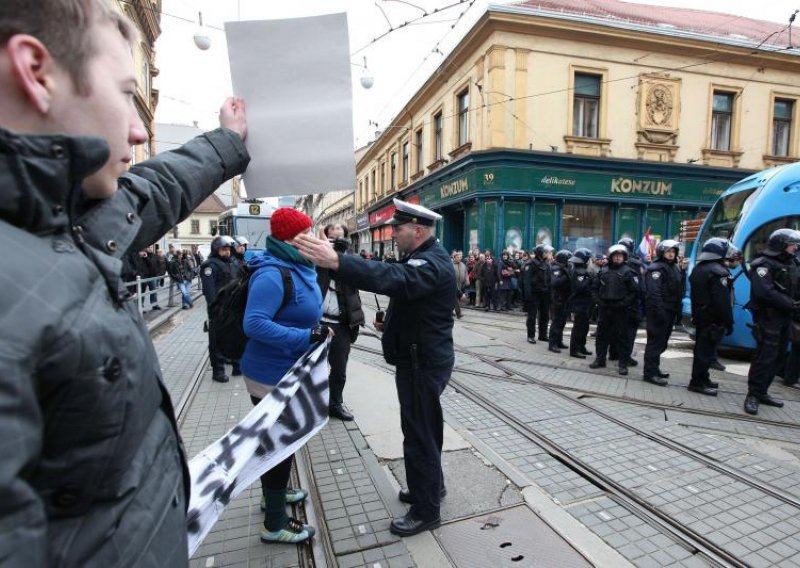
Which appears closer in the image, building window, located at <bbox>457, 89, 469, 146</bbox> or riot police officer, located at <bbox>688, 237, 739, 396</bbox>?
riot police officer, located at <bbox>688, 237, 739, 396</bbox>

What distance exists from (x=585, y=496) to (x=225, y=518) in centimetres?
266

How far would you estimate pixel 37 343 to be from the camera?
674 millimetres

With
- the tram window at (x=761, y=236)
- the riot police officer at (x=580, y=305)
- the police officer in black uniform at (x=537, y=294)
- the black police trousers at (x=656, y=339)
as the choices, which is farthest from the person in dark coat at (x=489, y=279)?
the black police trousers at (x=656, y=339)

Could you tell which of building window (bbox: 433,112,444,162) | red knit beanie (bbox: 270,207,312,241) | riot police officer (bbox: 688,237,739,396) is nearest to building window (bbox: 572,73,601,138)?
building window (bbox: 433,112,444,162)

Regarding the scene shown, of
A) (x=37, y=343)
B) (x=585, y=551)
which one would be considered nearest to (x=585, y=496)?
(x=585, y=551)

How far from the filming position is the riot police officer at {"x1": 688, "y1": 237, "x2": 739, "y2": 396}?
6223 mm

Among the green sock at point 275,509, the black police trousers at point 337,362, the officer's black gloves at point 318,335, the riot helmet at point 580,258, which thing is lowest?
the green sock at point 275,509

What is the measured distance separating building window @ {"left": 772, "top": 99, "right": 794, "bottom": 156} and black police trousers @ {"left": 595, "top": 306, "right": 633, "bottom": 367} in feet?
59.4

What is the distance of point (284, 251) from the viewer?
287 centimetres

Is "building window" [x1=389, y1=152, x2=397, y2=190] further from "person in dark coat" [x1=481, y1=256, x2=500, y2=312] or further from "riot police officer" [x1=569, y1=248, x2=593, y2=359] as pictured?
"riot police officer" [x1=569, y1=248, x2=593, y2=359]

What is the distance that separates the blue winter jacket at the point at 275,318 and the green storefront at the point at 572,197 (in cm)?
1494

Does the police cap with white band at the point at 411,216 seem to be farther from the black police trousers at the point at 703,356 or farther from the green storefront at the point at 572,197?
the green storefront at the point at 572,197

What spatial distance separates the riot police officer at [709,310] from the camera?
6.22 meters

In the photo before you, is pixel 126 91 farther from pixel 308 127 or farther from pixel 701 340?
pixel 701 340
